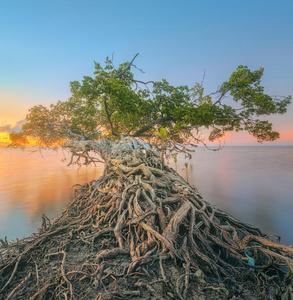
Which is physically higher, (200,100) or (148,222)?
(200,100)

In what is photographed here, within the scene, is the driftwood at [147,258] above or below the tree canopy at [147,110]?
below

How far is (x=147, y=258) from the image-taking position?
3066 mm

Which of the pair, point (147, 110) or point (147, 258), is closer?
point (147, 258)

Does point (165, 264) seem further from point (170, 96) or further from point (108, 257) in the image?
point (170, 96)

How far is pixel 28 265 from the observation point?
139 inches

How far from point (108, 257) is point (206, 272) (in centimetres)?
169

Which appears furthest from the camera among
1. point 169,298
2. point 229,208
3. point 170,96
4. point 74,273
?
point 170,96

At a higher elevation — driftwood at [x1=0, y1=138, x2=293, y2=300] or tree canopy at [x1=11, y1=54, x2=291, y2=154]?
tree canopy at [x1=11, y1=54, x2=291, y2=154]

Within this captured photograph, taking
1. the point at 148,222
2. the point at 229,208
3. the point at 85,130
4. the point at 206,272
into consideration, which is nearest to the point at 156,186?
the point at 148,222

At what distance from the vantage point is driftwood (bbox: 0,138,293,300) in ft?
9.16

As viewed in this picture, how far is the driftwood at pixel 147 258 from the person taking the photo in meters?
2.79

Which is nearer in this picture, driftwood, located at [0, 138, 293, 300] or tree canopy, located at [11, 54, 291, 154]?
driftwood, located at [0, 138, 293, 300]

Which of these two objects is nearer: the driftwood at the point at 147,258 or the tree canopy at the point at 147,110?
the driftwood at the point at 147,258

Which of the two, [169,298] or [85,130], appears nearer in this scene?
[169,298]
